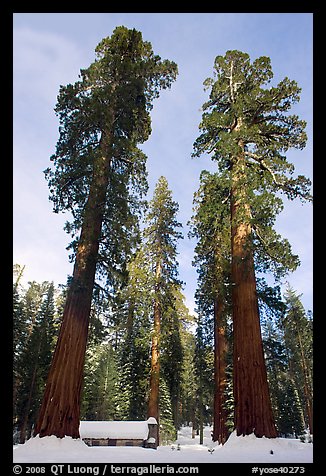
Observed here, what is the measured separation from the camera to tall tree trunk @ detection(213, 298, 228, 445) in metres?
17.4

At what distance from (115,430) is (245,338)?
63.8ft

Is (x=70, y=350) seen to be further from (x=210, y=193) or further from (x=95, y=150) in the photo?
(x=210, y=193)

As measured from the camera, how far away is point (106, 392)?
3584cm

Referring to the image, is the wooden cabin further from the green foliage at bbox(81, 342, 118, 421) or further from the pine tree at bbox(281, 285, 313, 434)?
the pine tree at bbox(281, 285, 313, 434)

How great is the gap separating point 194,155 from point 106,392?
104 ft

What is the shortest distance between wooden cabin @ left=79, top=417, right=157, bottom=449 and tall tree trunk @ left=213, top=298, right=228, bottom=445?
5.93 meters

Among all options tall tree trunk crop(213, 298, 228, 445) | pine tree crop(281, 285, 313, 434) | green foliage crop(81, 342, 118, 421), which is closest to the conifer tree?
tall tree trunk crop(213, 298, 228, 445)

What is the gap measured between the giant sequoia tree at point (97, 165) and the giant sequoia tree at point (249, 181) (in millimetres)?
2630

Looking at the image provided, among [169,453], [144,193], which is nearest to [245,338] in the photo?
[169,453]

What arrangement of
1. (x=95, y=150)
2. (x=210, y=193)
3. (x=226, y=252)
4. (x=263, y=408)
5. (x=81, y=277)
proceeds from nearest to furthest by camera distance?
(x=263, y=408) → (x=81, y=277) → (x=95, y=150) → (x=210, y=193) → (x=226, y=252)

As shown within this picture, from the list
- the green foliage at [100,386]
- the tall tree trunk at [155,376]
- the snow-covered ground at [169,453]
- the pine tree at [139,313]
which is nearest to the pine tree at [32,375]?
the green foliage at [100,386]
